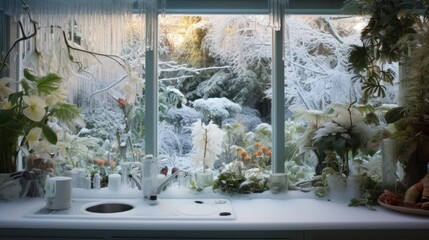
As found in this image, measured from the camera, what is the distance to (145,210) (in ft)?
6.96

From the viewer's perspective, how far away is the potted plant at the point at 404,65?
213cm

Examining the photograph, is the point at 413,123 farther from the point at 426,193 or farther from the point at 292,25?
the point at 292,25

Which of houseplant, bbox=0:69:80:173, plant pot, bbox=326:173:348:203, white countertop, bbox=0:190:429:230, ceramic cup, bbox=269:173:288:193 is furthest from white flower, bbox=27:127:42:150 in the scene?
plant pot, bbox=326:173:348:203

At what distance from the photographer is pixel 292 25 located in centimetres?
263

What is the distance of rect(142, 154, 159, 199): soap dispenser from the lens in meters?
2.35

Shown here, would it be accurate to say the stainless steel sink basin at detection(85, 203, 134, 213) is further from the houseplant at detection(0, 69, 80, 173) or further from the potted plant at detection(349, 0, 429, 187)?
the potted plant at detection(349, 0, 429, 187)

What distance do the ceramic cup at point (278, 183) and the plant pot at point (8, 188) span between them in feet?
5.30

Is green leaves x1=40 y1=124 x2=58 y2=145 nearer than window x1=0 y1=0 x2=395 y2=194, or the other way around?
green leaves x1=40 y1=124 x2=58 y2=145

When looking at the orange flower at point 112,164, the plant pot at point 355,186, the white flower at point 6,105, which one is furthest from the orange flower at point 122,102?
the plant pot at point 355,186

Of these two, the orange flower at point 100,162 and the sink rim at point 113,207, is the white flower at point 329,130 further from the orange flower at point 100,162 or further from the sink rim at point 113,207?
the orange flower at point 100,162

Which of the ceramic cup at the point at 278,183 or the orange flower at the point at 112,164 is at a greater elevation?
the orange flower at the point at 112,164

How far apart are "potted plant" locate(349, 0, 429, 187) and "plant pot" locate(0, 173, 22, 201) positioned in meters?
2.27

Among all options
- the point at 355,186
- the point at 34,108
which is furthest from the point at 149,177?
the point at 355,186

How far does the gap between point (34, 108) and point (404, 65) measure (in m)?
2.26
